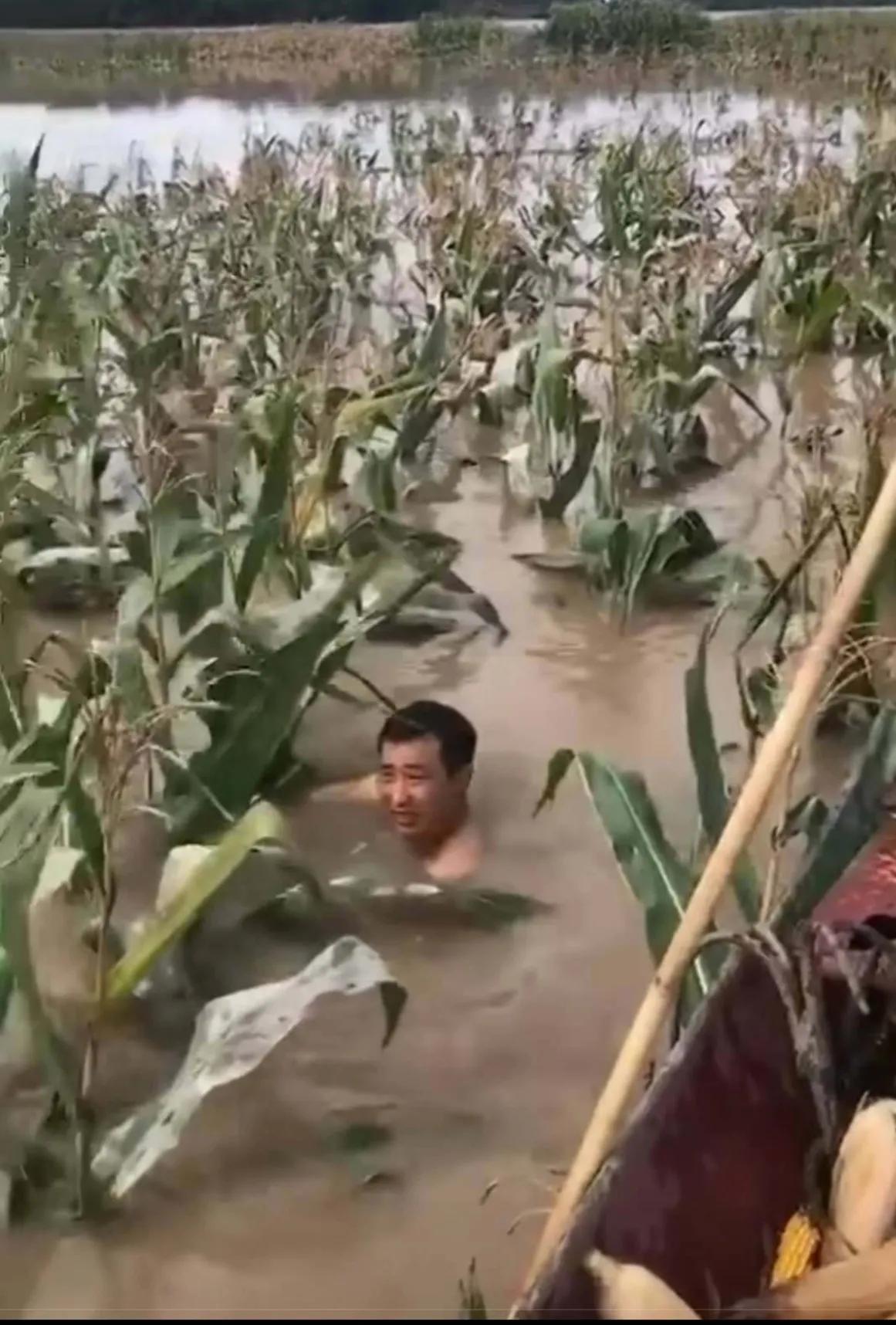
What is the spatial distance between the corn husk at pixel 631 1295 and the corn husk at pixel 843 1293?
0.09 feet

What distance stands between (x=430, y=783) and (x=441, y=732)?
0.05 m

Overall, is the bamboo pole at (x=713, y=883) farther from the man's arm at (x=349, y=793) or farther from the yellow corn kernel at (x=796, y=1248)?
the man's arm at (x=349, y=793)

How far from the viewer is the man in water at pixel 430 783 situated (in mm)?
1803

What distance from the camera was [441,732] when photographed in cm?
181

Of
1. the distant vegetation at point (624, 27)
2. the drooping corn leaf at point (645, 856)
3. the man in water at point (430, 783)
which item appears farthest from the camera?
the distant vegetation at point (624, 27)

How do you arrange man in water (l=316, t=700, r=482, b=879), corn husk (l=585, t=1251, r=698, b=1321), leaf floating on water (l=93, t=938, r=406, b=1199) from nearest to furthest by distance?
1. corn husk (l=585, t=1251, r=698, b=1321)
2. leaf floating on water (l=93, t=938, r=406, b=1199)
3. man in water (l=316, t=700, r=482, b=879)

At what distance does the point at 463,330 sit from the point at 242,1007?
2793 millimetres

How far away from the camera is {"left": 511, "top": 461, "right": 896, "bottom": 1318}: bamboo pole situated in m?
0.89

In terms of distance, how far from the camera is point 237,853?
129cm

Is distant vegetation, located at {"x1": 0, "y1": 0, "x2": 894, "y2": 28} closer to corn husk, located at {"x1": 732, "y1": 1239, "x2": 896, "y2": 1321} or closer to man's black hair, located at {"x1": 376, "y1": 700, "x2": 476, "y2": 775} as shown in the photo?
man's black hair, located at {"x1": 376, "y1": 700, "x2": 476, "y2": 775}

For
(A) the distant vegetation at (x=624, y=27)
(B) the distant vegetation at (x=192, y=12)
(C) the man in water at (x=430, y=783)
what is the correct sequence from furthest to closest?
(A) the distant vegetation at (x=624, y=27), (B) the distant vegetation at (x=192, y=12), (C) the man in water at (x=430, y=783)

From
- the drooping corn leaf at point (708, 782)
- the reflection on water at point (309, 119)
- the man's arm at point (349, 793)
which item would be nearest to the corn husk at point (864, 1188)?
the drooping corn leaf at point (708, 782)

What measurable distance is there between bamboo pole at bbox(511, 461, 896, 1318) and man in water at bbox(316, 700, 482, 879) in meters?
0.88

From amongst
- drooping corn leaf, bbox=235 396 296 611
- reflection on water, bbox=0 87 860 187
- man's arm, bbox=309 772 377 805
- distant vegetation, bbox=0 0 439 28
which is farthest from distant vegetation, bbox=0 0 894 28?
man's arm, bbox=309 772 377 805
